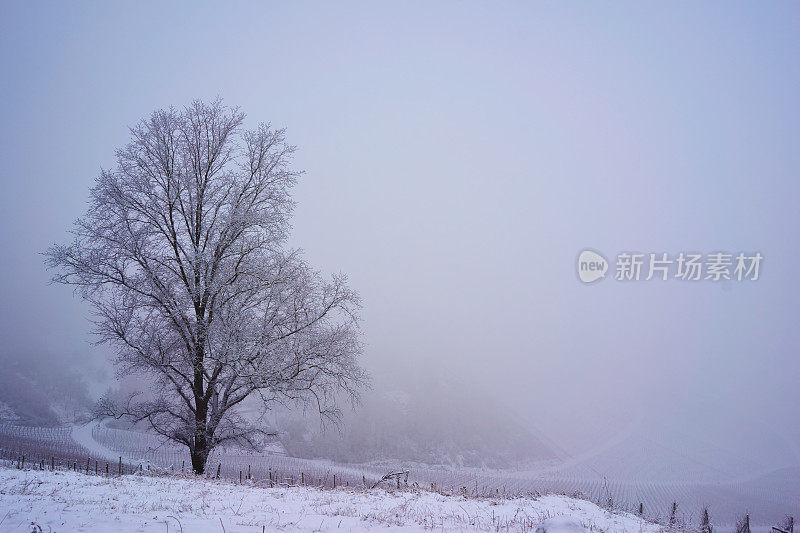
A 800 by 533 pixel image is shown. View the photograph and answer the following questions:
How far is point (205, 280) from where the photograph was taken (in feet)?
49.3

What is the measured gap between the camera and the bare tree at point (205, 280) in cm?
1449

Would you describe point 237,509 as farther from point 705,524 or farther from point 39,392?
point 39,392

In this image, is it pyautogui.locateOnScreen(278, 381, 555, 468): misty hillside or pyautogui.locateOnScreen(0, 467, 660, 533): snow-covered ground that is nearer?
pyautogui.locateOnScreen(0, 467, 660, 533): snow-covered ground

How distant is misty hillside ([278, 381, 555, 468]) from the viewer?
156 feet

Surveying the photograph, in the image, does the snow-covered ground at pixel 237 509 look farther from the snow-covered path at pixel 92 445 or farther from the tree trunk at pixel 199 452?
the snow-covered path at pixel 92 445

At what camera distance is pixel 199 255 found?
14.0 metres

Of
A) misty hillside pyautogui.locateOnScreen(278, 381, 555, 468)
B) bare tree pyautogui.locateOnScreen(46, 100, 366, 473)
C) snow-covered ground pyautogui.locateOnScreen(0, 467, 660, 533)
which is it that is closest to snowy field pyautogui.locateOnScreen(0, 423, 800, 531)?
misty hillside pyautogui.locateOnScreen(278, 381, 555, 468)

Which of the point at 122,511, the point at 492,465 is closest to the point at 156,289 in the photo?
the point at 122,511

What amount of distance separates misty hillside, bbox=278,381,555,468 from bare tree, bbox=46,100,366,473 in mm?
29359

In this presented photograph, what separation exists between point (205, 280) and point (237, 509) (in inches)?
347

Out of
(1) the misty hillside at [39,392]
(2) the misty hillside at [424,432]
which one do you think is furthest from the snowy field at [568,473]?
(1) the misty hillside at [39,392]

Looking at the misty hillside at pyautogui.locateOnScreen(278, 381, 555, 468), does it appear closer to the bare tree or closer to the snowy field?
the snowy field

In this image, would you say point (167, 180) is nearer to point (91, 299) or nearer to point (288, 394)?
point (91, 299)

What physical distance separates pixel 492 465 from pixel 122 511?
169ft
